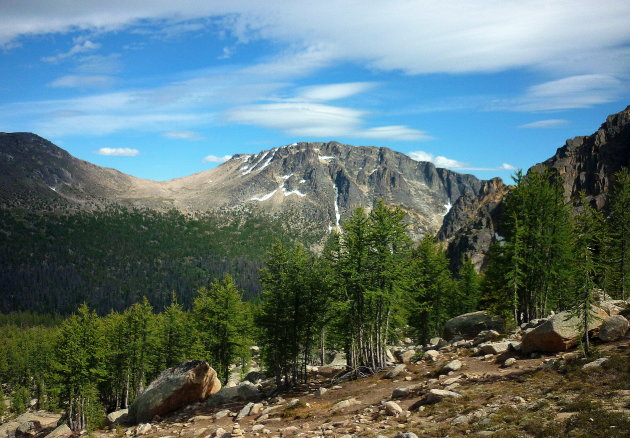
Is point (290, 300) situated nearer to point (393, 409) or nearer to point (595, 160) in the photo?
point (393, 409)

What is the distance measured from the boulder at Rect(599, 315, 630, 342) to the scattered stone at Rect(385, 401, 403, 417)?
48.1ft

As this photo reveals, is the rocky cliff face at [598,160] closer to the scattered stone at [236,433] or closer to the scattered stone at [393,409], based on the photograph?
the scattered stone at [393,409]

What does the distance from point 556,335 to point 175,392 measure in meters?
30.0

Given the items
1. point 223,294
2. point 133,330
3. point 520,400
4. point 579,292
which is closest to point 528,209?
point 579,292

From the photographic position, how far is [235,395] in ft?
115

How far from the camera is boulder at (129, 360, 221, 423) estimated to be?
111ft

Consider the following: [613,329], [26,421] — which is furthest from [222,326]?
[613,329]

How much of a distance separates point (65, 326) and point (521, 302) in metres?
52.2

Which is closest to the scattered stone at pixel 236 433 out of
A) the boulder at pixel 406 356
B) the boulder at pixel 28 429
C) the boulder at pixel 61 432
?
the boulder at pixel 406 356

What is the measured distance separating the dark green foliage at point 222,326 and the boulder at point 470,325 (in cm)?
2432

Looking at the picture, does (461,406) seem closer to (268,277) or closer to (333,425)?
(333,425)

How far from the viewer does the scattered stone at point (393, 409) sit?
2081cm

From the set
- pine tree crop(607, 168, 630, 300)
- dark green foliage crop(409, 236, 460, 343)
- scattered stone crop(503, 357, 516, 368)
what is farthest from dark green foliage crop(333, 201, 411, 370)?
pine tree crop(607, 168, 630, 300)

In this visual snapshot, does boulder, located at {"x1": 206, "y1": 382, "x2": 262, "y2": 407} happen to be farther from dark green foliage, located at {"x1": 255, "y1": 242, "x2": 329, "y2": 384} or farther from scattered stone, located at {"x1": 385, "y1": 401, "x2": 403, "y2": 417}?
scattered stone, located at {"x1": 385, "y1": 401, "x2": 403, "y2": 417}
